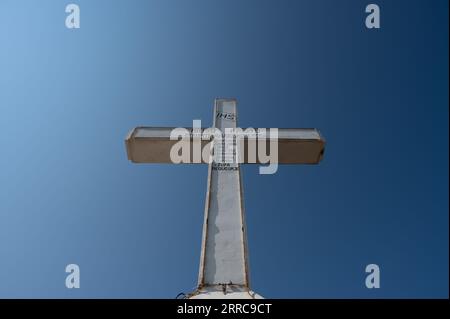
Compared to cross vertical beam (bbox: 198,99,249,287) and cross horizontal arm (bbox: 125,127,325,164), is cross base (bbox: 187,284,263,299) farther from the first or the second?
cross horizontal arm (bbox: 125,127,325,164)

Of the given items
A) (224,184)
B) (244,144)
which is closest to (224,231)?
(224,184)

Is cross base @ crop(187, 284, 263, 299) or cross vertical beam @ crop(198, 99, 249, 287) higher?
cross vertical beam @ crop(198, 99, 249, 287)

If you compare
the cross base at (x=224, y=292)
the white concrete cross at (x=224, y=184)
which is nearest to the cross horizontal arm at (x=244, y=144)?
the white concrete cross at (x=224, y=184)

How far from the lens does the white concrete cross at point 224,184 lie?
4.88 m

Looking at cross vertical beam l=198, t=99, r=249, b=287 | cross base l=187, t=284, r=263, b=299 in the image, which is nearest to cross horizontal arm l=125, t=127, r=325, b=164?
cross vertical beam l=198, t=99, r=249, b=287

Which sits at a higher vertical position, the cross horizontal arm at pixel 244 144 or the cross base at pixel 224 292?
the cross horizontal arm at pixel 244 144

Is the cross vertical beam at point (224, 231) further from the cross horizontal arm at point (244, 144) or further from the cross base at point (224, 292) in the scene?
the cross horizontal arm at point (244, 144)

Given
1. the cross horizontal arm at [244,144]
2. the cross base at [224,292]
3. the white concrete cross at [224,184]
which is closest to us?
the cross base at [224,292]

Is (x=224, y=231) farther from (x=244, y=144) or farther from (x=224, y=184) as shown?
(x=244, y=144)

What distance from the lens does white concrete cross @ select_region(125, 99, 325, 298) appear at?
4.88 m

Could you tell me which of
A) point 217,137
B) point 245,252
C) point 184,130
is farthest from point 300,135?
point 245,252

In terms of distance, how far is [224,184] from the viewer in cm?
614
